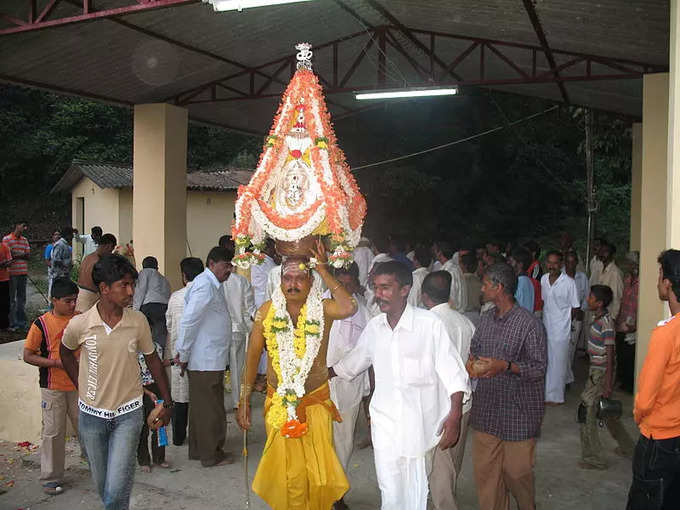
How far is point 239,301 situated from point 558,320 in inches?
156

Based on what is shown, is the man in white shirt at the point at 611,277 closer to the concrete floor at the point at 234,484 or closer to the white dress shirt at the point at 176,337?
the concrete floor at the point at 234,484

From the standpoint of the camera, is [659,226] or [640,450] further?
[659,226]

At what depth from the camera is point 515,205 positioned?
24547mm

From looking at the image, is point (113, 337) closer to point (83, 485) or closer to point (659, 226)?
point (83, 485)

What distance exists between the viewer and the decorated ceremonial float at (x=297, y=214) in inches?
178

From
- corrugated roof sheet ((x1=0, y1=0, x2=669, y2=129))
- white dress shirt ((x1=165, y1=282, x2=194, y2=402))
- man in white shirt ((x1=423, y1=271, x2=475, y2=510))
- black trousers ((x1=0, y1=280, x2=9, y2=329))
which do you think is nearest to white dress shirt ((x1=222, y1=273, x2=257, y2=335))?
white dress shirt ((x1=165, y1=282, x2=194, y2=402))

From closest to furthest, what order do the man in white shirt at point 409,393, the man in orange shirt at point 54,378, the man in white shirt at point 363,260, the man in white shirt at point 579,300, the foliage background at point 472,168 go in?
the man in white shirt at point 409,393 < the man in orange shirt at point 54,378 < the man in white shirt at point 579,300 < the man in white shirt at point 363,260 < the foliage background at point 472,168

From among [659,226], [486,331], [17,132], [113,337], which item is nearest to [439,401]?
[486,331]

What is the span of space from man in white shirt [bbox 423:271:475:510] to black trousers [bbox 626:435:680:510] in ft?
4.00

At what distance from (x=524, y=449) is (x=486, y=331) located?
2.63ft

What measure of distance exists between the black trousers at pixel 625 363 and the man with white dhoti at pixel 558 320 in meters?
1.24

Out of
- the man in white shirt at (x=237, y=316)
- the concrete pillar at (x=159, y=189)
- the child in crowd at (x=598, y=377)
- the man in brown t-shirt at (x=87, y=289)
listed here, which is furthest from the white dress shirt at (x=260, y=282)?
the child in crowd at (x=598, y=377)

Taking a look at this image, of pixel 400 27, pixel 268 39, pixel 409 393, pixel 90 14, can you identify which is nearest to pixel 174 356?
pixel 409 393

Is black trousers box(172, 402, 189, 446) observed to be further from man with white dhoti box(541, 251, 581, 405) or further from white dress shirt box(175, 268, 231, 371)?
man with white dhoti box(541, 251, 581, 405)
